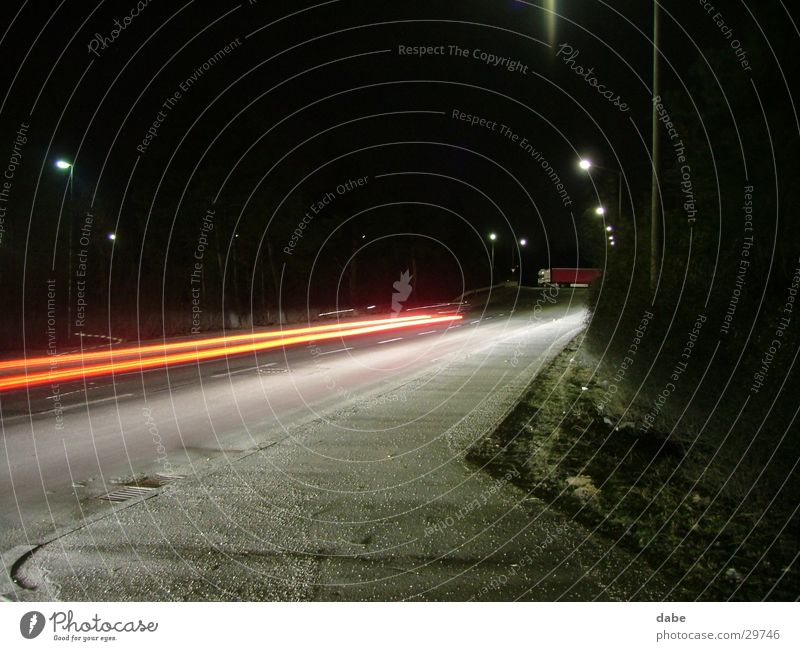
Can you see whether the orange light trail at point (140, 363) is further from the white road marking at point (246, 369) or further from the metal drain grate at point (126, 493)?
the metal drain grate at point (126, 493)

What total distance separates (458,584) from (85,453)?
627 cm

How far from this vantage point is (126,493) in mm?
6895

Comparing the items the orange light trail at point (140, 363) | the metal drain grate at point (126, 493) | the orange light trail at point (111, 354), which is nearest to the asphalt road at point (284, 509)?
the metal drain grate at point (126, 493)

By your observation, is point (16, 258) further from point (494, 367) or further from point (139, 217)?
point (494, 367)

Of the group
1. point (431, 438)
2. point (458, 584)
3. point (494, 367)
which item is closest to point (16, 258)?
point (494, 367)

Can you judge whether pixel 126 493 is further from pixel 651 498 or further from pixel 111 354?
pixel 111 354

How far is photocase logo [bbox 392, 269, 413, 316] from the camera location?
212ft

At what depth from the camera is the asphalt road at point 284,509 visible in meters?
4.52

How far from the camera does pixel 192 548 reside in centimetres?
514

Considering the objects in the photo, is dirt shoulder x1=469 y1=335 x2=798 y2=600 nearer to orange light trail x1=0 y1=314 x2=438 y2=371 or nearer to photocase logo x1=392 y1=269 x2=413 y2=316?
orange light trail x1=0 y1=314 x2=438 y2=371
